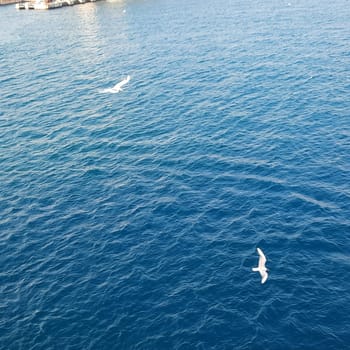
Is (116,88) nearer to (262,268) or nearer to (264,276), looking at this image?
(262,268)

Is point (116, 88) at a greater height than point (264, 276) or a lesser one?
lesser

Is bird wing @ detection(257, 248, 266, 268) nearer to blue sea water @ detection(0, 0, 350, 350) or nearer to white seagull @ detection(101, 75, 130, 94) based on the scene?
blue sea water @ detection(0, 0, 350, 350)

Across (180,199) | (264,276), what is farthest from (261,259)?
(180,199)

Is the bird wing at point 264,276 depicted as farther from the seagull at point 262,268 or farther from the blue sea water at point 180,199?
the blue sea water at point 180,199

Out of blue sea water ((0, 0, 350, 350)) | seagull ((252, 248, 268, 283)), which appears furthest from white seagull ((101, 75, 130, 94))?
seagull ((252, 248, 268, 283))

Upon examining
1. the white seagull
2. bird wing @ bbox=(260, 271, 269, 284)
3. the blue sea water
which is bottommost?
the white seagull

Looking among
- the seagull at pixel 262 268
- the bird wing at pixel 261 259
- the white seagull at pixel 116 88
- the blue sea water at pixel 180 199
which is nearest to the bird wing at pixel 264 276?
the seagull at pixel 262 268

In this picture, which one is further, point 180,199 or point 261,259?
point 180,199

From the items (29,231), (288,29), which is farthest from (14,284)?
(288,29)

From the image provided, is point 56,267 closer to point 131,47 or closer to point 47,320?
point 47,320
